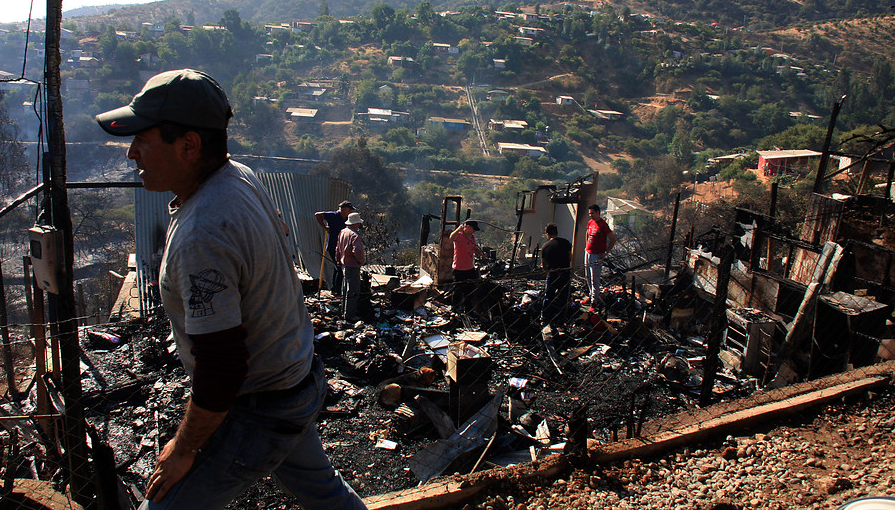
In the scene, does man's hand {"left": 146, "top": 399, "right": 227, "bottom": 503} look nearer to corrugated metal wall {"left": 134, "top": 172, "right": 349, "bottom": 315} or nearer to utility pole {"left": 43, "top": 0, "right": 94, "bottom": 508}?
utility pole {"left": 43, "top": 0, "right": 94, "bottom": 508}

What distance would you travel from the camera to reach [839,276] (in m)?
6.02

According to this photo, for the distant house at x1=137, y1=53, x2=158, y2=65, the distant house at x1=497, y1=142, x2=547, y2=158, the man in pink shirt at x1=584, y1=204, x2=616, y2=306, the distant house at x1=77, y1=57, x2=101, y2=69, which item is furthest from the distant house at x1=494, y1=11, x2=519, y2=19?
the man in pink shirt at x1=584, y1=204, x2=616, y2=306

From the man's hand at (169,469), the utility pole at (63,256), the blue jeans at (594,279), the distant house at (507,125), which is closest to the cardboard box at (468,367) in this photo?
the utility pole at (63,256)

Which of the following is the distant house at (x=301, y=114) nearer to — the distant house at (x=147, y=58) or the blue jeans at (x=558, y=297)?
the distant house at (x=147, y=58)

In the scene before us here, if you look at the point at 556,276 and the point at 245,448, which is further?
the point at 556,276

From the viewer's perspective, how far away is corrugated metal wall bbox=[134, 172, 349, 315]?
380 inches

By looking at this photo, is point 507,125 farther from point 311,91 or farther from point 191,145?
point 191,145

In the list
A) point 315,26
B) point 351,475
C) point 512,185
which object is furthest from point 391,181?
point 315,26

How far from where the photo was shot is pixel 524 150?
5822 centimetres

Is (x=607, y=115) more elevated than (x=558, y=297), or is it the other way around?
(x=558, y=297)

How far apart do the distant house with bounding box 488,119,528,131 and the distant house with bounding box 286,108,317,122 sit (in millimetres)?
21546

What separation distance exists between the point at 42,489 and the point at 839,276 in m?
7.13

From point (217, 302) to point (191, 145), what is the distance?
47cm

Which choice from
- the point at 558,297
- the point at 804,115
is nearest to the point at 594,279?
the point at 558,297
